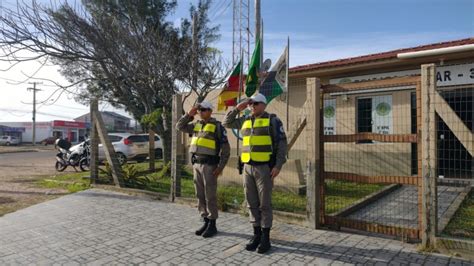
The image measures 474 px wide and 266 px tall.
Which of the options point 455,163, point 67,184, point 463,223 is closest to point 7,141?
point 67,184

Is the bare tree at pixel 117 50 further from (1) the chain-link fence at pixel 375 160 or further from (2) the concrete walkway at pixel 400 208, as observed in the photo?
(2) the concrete walkway at pixel 400 208

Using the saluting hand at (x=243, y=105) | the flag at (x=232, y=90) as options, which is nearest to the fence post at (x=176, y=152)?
the saluting hand at (x=243, y=105)

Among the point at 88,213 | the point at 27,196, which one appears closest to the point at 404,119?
the point at 88,213

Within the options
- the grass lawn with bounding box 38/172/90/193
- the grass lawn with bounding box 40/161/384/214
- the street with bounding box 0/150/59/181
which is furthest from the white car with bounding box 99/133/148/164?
the grass lawn with bounding box 40/161/384/214

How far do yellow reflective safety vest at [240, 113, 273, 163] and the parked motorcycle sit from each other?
11.9 m

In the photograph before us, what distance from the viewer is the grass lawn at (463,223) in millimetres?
5008

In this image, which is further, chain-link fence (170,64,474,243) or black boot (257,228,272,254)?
chain-link fence (170,64,474,243)

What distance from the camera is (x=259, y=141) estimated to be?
4.67m

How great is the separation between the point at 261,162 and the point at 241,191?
4.08 m

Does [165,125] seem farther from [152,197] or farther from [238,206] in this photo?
[238,206]

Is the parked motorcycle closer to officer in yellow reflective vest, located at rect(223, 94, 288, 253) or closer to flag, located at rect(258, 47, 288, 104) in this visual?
flag, located at rect(258, 47, 288, 104)

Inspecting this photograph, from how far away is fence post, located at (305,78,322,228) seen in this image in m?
→ 5.46

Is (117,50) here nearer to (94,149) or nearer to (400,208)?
(94,149)

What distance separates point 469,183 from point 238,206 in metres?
5.36
